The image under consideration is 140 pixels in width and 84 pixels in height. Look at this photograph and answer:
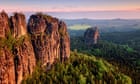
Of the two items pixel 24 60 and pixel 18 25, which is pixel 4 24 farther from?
pixel 24 60

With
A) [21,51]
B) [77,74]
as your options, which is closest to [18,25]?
[21,51]

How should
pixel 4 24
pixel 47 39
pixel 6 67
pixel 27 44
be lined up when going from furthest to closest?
pixel 47 39
pixel 27 44
pixel 4 24
pixel 6 67

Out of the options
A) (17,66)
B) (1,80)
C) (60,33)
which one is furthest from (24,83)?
(60,33)

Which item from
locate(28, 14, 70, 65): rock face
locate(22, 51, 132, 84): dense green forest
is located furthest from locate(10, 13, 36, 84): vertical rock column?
locate(28, 14, 70, 65): rock face

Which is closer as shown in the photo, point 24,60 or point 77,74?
point 24,60

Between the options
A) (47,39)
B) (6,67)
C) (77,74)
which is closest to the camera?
(6,67)

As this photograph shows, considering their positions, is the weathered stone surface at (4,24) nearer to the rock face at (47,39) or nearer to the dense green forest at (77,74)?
the rock face at (47,39)

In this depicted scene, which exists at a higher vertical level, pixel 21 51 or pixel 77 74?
pixel 21 51

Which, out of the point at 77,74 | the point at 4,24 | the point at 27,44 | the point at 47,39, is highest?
the point at 4,24
